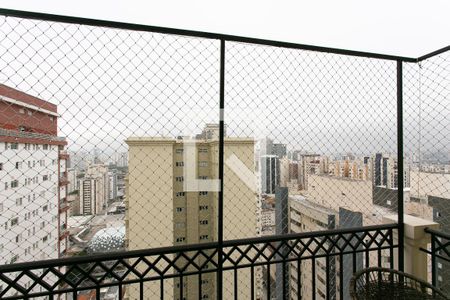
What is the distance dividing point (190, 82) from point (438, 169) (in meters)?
2.09

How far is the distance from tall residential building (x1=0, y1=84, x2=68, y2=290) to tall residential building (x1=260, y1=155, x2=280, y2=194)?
1461mm

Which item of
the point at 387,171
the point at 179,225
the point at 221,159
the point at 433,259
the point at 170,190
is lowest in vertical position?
the point at 179,225

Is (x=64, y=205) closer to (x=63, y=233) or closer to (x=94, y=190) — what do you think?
(x=63, y=233)

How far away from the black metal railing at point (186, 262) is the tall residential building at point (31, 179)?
0.27 m

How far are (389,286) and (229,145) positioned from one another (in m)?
1.26

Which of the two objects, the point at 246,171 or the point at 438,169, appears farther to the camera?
the point at 246,171

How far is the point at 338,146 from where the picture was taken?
6.55 ft

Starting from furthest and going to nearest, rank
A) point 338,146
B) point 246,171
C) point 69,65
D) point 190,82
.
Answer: point 246,171
point 338,146
point 190,82
point 69,65

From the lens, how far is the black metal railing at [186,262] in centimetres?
127

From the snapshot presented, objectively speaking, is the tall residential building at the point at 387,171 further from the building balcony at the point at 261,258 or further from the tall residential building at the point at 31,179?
the tall residential building at the point at 31,179

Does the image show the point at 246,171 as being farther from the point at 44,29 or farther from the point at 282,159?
the point at 44,29

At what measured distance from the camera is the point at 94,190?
174cm

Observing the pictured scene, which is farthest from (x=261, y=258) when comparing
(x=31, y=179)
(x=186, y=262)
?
(x=31, y=179)

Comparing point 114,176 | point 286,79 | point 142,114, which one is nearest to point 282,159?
point 286,79
